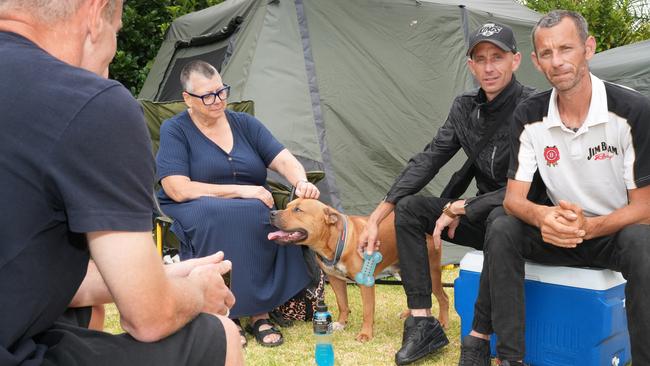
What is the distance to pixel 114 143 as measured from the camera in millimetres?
1191

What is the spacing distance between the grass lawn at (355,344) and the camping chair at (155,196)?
566 mm

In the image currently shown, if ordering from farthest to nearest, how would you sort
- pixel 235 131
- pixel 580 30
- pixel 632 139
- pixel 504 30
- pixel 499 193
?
pixel 235 131
pixel 504 30
pixel 499 193
pixel 580 30
pixel 632 139

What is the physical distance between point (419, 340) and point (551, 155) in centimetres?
108

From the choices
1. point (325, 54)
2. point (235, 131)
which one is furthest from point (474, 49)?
point (325, 54)

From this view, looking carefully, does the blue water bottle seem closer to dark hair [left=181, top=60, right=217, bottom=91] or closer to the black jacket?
the black jacket

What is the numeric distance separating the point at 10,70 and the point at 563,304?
2.30m

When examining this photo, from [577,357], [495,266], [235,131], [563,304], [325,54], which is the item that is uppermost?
[325,54]

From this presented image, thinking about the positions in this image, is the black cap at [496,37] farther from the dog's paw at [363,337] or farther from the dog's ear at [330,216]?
the dog's paw at [363,337]

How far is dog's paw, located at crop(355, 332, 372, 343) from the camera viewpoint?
3500mm

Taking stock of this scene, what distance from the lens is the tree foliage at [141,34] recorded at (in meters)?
7.58

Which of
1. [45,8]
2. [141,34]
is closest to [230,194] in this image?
[45,8]

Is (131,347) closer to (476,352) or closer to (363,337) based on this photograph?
(476,352)

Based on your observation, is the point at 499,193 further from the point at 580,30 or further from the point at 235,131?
the point at 235,131

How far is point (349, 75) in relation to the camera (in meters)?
5.38
